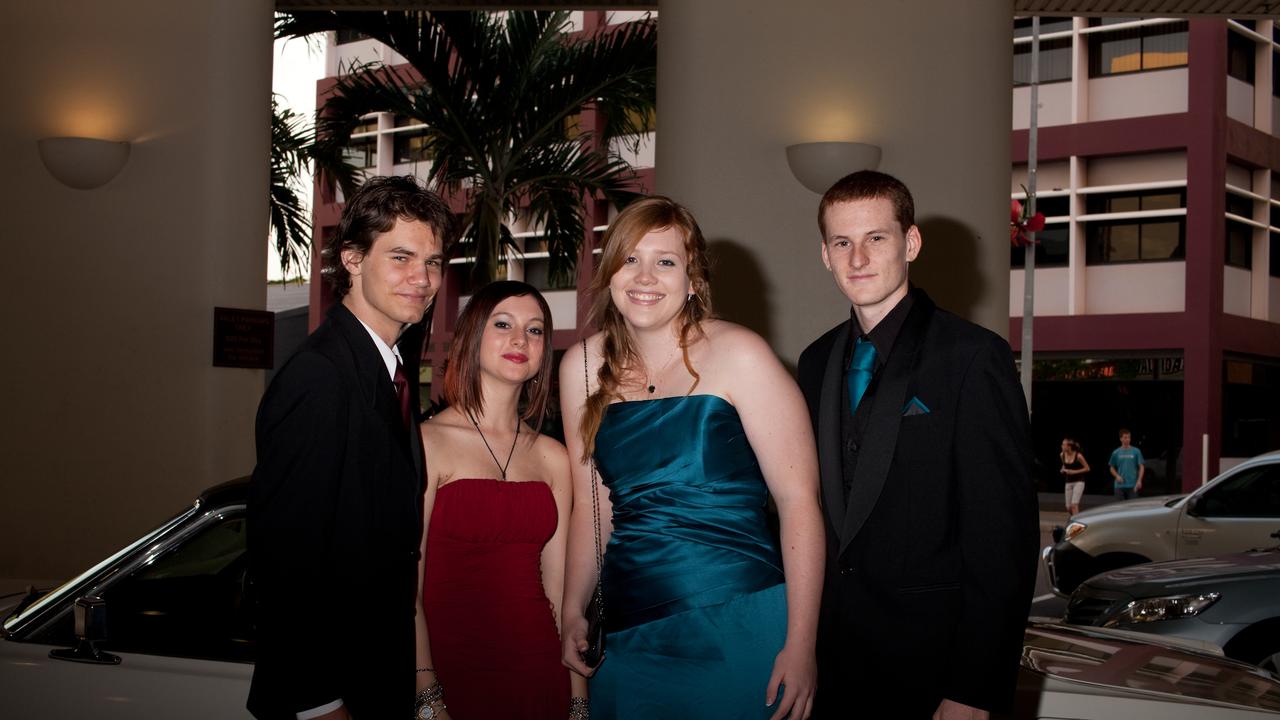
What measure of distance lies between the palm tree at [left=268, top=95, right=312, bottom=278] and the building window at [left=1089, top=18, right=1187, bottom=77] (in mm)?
16595

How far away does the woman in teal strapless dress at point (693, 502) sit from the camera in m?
2.79

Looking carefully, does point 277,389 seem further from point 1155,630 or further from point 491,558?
point 1155,630

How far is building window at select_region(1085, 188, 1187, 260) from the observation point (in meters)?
22.7

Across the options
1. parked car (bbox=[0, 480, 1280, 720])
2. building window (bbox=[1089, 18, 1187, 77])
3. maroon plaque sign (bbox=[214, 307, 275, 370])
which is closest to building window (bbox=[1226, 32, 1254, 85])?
building window (bbox=[1089, 18, 1187, 77])

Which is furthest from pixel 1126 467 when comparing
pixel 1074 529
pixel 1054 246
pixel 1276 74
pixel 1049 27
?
pixel 1276 74

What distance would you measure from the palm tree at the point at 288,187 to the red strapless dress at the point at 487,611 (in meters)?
10.7

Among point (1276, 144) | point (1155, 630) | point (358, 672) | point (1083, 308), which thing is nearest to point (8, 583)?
point (358, 672)

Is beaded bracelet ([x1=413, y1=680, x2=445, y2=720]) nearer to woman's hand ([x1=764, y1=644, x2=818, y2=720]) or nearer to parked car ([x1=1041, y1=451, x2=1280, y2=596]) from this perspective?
woman's hand ([x1=764, y1=644, x2=818, y2=720])

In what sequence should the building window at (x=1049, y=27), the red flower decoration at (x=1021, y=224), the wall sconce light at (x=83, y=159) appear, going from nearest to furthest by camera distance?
the wall sconce light at (x=83, y=159) → the red flower decoration at (x=1021, y=224) → the building window at (x=1049, y=27)

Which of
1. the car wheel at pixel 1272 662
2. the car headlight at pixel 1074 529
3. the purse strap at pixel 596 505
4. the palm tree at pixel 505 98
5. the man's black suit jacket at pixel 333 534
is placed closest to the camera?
the man's black suit jacket at pixel 333 534

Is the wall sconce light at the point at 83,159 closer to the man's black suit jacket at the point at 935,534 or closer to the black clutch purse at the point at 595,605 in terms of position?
the black clutch purse at the point at 595,605

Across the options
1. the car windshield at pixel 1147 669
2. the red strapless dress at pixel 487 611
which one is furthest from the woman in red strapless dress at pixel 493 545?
the car windshield at pixel 1147 669

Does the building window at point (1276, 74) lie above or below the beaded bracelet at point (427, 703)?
above

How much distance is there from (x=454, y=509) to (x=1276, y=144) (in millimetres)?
25229
